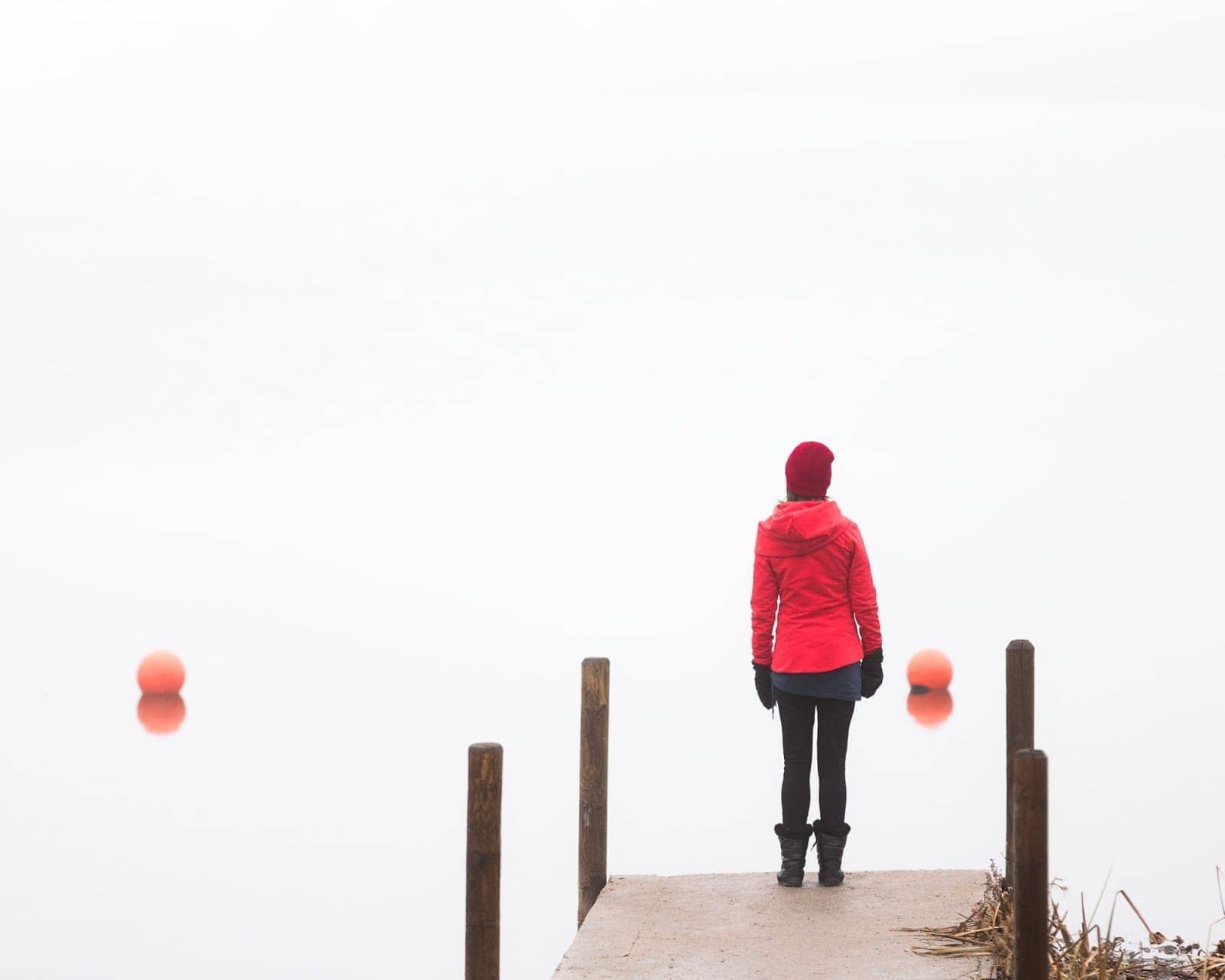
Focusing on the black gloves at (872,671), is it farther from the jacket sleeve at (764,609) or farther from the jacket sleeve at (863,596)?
the jacket sleeve at (764,609)

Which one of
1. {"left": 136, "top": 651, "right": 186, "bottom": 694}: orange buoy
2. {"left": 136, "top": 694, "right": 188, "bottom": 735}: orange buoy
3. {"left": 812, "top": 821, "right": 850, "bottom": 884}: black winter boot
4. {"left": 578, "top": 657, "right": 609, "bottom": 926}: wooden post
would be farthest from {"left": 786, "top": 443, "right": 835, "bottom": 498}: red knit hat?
{"left": 136, "top": 651, "right": 186, "bottom": 694}: orange buoy

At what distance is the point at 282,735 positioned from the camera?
53.3ft

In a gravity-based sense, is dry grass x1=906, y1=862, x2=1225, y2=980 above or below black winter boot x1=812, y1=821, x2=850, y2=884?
below

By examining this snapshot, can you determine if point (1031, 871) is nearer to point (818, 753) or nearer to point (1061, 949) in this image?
point (1061, 949)

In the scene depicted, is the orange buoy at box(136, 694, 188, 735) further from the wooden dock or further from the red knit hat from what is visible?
the red knit hat

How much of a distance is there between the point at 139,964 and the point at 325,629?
1331 centimetres

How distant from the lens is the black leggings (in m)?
6.59

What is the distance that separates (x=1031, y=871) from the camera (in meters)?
4.86

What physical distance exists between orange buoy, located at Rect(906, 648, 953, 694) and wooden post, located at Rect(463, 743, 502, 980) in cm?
1275

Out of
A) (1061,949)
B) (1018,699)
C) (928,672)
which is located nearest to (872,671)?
(1018,699)

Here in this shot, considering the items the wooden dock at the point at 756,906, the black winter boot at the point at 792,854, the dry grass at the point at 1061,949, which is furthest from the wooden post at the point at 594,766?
the dry grass at the point at 1061,949

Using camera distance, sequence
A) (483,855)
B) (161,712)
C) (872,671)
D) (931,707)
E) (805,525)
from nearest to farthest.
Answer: (483,855) < (805,525) < (872,671) < (931,707) < (161,712)

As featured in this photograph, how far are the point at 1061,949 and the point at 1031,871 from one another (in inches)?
67.3

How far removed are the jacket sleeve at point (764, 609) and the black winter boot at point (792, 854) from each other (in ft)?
2.45
